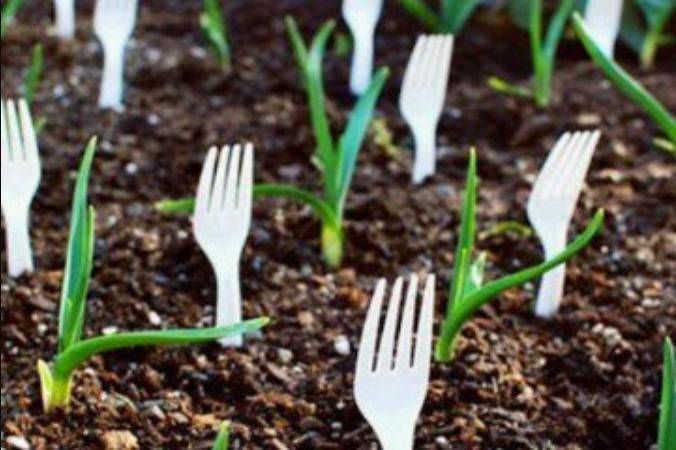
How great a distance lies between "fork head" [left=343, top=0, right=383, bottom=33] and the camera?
219 centimetres

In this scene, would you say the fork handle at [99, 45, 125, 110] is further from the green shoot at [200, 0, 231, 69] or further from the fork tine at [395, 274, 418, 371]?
the fork tine at [395, 274, 418, 371]

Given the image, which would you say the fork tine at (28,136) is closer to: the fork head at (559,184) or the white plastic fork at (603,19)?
the fork head at (559,184)

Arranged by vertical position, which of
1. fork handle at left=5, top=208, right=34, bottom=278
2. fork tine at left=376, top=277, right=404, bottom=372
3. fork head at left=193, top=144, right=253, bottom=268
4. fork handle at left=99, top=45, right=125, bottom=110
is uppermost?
fork handle at left=99, top=45, right=125, bottom=110

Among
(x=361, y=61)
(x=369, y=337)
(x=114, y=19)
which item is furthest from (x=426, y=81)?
(x=369, y=337)

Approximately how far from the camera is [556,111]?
230cm

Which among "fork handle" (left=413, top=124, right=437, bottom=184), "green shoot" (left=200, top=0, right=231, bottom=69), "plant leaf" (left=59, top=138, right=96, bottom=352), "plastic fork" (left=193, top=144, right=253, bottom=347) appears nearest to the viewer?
"plant leaf" (left=59, top=138, right=96, bottom=352)

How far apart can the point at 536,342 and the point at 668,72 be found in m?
0.92

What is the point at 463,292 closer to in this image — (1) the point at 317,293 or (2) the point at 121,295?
(1) the point at 317,293

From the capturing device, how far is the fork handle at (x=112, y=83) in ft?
7.16

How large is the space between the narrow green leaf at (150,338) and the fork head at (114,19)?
2.39 feet

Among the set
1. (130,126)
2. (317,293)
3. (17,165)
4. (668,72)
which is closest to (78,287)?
(17,165)

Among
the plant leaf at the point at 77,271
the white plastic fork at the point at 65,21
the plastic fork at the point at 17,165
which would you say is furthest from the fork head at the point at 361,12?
the plant leaf at the point at 77,271

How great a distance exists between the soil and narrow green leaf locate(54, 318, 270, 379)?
96 millimetres

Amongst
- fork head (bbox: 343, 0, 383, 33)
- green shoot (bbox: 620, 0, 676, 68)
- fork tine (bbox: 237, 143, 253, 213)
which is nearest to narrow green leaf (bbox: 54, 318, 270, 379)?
fork tine (bbox: 237, 143, 253, 213)
